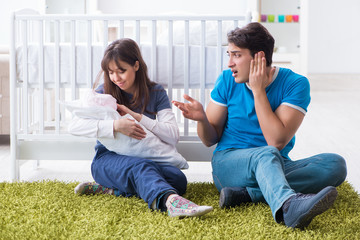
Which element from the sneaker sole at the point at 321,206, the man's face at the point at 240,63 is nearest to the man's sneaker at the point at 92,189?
the man's face at the point at 240,63

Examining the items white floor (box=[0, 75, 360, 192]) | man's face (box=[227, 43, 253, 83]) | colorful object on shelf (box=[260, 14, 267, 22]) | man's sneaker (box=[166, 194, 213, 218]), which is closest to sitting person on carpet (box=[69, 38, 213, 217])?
man's sneaker (box=[166, 194, 213, 218])

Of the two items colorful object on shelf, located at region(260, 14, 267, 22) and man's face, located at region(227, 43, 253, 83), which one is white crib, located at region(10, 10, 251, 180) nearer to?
man's face, located at region(227, 43, 253, 83)

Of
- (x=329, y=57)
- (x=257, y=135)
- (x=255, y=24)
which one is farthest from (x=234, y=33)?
(x=329, y=57)

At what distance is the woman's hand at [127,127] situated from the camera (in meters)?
1.63

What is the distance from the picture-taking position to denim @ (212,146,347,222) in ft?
4.69

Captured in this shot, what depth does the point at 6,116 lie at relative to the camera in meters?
2.80

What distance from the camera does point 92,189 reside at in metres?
1.70

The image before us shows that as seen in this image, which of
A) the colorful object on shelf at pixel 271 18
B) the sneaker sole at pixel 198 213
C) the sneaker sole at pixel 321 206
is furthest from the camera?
the colorful object on shelf at pixel 271 18

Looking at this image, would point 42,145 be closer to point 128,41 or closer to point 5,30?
point 128,41

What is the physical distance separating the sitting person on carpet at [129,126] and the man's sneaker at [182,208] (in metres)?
0.11

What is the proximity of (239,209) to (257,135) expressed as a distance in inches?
10.1

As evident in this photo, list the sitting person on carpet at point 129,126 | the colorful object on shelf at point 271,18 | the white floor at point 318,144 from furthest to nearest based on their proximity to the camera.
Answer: the colorful object on shelf at point 271,18, the white floor at point 318,144, the sitting person on carpet at point 129,126

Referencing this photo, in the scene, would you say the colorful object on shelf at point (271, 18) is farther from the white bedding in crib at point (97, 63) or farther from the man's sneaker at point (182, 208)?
the man's sneaker at point (182, 208)

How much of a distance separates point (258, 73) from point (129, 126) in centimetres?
45
